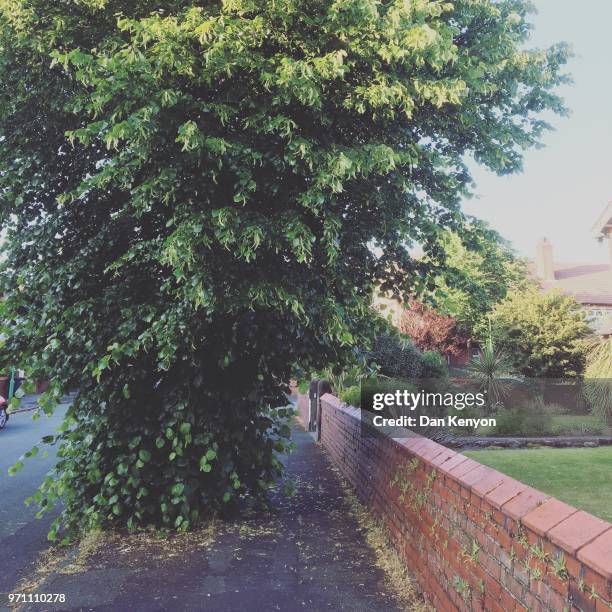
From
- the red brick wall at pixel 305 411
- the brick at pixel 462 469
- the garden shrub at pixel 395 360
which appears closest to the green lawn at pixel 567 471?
the brick at pixel 462 469

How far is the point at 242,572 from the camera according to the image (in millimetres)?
4648

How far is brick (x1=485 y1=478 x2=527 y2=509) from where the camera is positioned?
9.25 feet

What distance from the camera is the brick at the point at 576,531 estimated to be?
212 centimetres

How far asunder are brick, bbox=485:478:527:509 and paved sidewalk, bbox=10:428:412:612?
5.09 ft

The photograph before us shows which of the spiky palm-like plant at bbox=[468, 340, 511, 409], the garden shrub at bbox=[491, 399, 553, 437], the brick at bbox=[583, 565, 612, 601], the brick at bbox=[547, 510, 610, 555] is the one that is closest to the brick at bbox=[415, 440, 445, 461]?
the brick at bbox=[547, 510, 610, 555]

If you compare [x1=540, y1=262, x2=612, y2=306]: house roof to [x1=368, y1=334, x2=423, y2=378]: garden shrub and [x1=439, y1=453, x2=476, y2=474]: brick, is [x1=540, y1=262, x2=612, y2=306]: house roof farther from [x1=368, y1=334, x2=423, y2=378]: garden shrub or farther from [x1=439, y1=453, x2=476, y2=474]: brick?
[x1=439, y1=453, x2=476, y2=474]: brick

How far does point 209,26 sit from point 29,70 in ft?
7.57

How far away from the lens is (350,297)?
222 inches

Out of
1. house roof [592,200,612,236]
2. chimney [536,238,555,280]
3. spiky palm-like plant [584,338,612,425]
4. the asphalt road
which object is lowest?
the asphalt road

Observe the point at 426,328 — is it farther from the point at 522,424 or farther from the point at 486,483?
the point at 486,483

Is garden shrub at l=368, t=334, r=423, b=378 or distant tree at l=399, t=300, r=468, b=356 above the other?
distant tree at l=399, t=300, r=468, b=356

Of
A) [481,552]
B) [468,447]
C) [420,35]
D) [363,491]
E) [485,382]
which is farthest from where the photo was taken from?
[485,382]

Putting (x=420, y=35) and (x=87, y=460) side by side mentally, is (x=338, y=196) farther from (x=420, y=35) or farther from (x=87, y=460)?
(x=87, y=460)

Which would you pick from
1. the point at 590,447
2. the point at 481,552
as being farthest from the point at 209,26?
the point at 590,447
